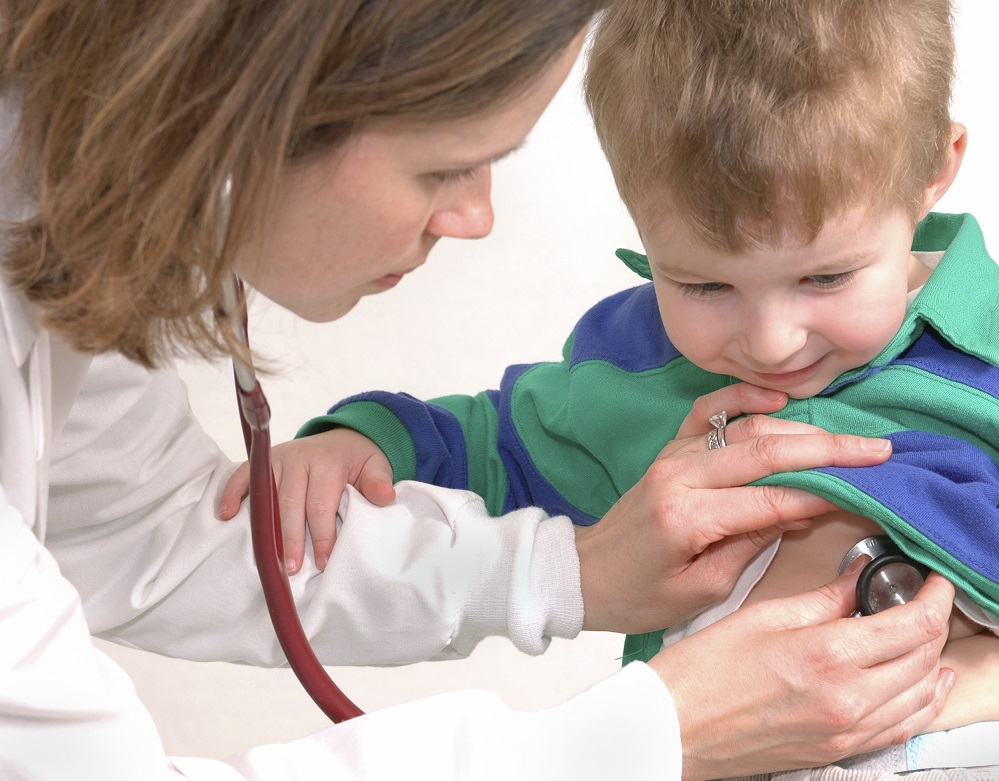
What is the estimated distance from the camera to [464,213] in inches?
36.2

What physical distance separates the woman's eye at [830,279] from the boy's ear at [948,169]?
114mm

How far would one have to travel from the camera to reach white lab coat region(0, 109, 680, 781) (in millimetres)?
925

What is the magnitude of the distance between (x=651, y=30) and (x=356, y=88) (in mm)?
401

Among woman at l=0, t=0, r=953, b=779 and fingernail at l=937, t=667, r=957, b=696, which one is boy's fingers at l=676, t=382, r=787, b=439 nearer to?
woman at l=0, t=0, r=953, b=779

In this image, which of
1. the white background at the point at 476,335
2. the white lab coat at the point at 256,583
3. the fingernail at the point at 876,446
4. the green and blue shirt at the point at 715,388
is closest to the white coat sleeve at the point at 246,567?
the white lab coat at the point at 256,583

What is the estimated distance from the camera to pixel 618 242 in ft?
8.41

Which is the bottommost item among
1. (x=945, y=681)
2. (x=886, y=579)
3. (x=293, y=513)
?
(x=945, y=681)

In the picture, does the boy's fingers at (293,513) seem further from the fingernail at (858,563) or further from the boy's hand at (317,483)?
the fingernail at (858,563)

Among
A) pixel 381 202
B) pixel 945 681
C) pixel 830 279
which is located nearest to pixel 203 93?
pixel 381 202

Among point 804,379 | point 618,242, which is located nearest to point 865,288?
point 804,379

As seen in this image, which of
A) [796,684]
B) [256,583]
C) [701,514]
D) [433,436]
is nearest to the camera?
[796,684]

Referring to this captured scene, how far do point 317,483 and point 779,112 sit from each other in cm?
61

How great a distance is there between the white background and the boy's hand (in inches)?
32.3

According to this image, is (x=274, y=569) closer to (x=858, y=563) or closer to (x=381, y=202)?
(x=381, y=202)
